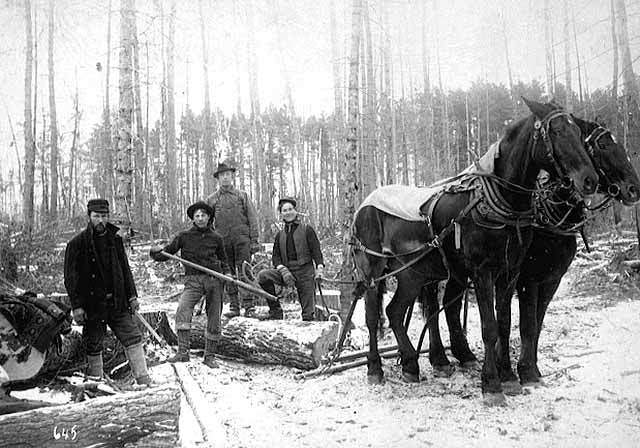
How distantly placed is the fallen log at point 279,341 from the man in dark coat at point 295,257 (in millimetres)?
572

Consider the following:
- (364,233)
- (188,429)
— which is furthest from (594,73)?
(188,429)

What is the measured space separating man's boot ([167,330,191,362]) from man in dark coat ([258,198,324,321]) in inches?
52.8

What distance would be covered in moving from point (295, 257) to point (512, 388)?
3217 millimetres

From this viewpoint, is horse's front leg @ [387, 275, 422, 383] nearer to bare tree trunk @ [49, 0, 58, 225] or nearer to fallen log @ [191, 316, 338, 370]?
fallen log @ [191, 316, 338, 370]

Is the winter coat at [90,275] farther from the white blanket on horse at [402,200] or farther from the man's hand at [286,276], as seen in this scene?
the white blanket on horse at [402,200]

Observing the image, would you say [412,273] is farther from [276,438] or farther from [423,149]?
[423,149]

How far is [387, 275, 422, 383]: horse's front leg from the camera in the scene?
4762 mm

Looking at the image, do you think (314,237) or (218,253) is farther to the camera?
(314,237)

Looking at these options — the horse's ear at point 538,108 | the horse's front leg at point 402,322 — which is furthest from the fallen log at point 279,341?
the horse's ear at point 538,108

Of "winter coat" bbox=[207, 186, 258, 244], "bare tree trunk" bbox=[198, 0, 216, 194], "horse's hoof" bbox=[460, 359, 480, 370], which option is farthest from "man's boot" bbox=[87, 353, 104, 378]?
"horse's hoof" bbox=[460, 359, 480, 370]

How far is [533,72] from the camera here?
3244 mm

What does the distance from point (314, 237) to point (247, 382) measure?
2100 mm

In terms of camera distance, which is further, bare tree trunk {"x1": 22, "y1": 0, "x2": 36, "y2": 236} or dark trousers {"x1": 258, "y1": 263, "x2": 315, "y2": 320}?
dark trousers {"x1": 258, "y1": 263, "x2": 315, "y2": 320}

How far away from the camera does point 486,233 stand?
385cm
